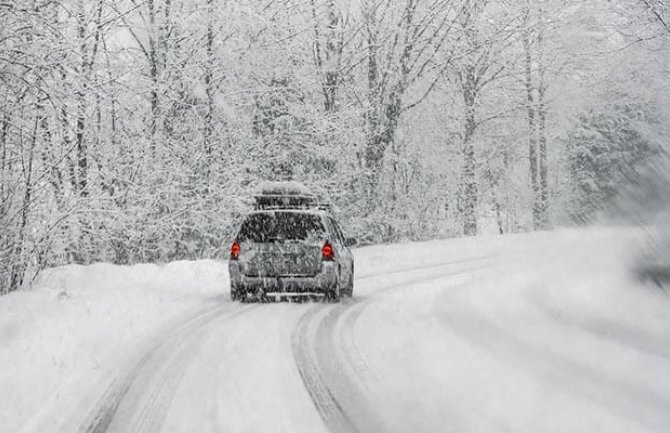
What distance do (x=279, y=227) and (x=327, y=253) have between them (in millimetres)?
1017

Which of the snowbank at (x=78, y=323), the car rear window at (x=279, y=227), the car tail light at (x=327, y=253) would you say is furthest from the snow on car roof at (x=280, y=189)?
the car tail light at (x=327, y=253)

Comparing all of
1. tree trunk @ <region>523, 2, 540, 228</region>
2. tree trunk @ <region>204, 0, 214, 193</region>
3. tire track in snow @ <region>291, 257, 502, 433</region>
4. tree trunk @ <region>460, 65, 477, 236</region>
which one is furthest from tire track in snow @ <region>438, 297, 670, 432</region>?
tree trunk @ <region>523, 2, 540, 228</region>

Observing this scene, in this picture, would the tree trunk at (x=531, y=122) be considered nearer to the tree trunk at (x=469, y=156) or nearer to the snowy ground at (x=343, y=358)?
the tree trunk at (x=469, y=156)

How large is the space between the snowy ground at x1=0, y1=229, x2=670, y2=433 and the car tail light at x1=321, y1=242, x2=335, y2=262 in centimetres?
91

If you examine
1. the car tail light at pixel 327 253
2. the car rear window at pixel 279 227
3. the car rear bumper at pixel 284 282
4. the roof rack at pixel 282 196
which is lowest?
the car rear bumper at pixel 284 282

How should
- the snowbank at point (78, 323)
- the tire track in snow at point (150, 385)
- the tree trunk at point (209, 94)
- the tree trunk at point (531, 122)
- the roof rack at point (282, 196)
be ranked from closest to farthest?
the tire track in snow at point (150, 385)
the snowbank at point (78, 323)
the roof rack at point (282, 196)
the tree trunk at point (209, 94)
the tree trunk at point (531, 122)

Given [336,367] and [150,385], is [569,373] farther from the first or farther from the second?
[150,385]

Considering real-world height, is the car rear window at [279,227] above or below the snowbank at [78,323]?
above

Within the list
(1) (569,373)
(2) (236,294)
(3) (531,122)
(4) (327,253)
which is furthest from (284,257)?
→ (3) (531,122)

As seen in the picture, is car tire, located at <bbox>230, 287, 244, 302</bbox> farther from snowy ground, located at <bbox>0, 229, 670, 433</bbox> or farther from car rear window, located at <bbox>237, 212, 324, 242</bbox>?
car rear window, located at <bbox>237, 212, 324, 242</bbox>

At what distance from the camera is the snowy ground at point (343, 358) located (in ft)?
20.9

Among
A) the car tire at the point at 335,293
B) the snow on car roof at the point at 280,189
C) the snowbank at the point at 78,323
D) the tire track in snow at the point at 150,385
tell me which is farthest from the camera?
the snow on car roof at the point at 280,189

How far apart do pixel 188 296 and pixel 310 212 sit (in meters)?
3.00

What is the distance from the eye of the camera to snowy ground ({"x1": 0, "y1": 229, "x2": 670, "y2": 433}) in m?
6.36
